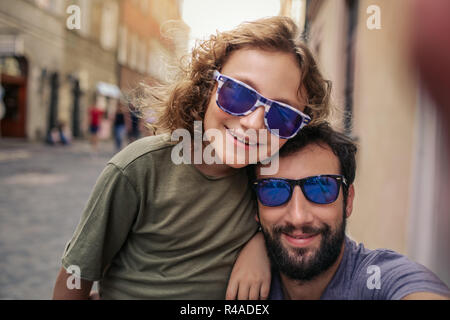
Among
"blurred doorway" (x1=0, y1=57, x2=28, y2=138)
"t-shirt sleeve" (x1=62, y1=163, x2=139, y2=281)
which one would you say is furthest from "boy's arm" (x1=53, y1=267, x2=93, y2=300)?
"blurred doorway" (x1=0, y1=57, x2=28, y2=138)

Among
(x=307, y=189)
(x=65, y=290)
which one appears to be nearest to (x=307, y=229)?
(x=307, y=189)

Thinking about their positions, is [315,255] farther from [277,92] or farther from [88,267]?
[88,267]

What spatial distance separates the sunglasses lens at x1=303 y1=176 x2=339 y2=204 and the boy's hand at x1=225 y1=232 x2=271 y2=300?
1.13 ft

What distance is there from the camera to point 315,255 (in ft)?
4.67

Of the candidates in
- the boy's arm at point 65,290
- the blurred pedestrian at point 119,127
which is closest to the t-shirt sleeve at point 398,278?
the boy's arm at point 65,290

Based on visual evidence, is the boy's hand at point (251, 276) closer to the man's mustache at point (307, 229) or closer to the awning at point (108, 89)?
the man's mustache at point (307, 229)

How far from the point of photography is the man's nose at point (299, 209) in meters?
1.40

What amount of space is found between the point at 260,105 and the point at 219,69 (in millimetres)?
323

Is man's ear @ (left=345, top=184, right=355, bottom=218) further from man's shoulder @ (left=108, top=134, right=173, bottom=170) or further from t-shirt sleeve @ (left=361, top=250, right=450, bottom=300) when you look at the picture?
man's shoulder @ (left=108, top=134, right=173, bottom=170)

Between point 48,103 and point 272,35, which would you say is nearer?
point 272,35

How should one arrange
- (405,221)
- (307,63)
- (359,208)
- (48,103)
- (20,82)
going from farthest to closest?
(48,103)
(20,82)
(359,208)
(405,221)
(307,63)

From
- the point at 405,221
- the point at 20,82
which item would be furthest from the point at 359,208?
the point at 20,82

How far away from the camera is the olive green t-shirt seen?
1.48 m

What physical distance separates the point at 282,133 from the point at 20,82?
1463cm
